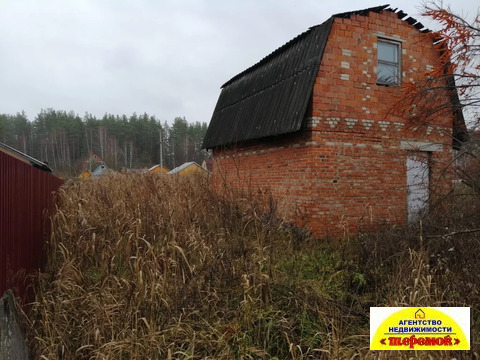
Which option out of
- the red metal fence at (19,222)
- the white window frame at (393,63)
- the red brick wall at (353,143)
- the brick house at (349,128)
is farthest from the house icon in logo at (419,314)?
the white window frame at (393,63)

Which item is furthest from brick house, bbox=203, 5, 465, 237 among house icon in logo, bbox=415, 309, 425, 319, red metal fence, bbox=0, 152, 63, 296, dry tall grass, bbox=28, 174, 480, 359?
house icon in logo, bbox=415, 309, 425, 319

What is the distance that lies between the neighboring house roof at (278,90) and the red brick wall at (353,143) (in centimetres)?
24

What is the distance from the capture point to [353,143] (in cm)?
718

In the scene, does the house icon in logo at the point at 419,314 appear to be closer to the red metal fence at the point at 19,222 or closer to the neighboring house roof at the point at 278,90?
the red metal fence at the point at 19,222

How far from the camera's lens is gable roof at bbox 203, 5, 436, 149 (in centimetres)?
694

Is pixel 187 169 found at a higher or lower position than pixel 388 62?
lower

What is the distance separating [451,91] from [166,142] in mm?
66470

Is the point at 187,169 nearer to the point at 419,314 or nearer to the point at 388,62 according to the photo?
the point at 388,62

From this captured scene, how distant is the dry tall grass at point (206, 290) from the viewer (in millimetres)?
2719

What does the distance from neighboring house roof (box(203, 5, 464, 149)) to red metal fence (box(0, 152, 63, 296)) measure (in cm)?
436

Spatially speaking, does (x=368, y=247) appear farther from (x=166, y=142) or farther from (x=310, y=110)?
(x=166, y=142)

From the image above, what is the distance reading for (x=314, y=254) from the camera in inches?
208

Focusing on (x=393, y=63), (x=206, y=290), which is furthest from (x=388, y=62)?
(x=206, y=290)

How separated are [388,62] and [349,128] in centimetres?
229
